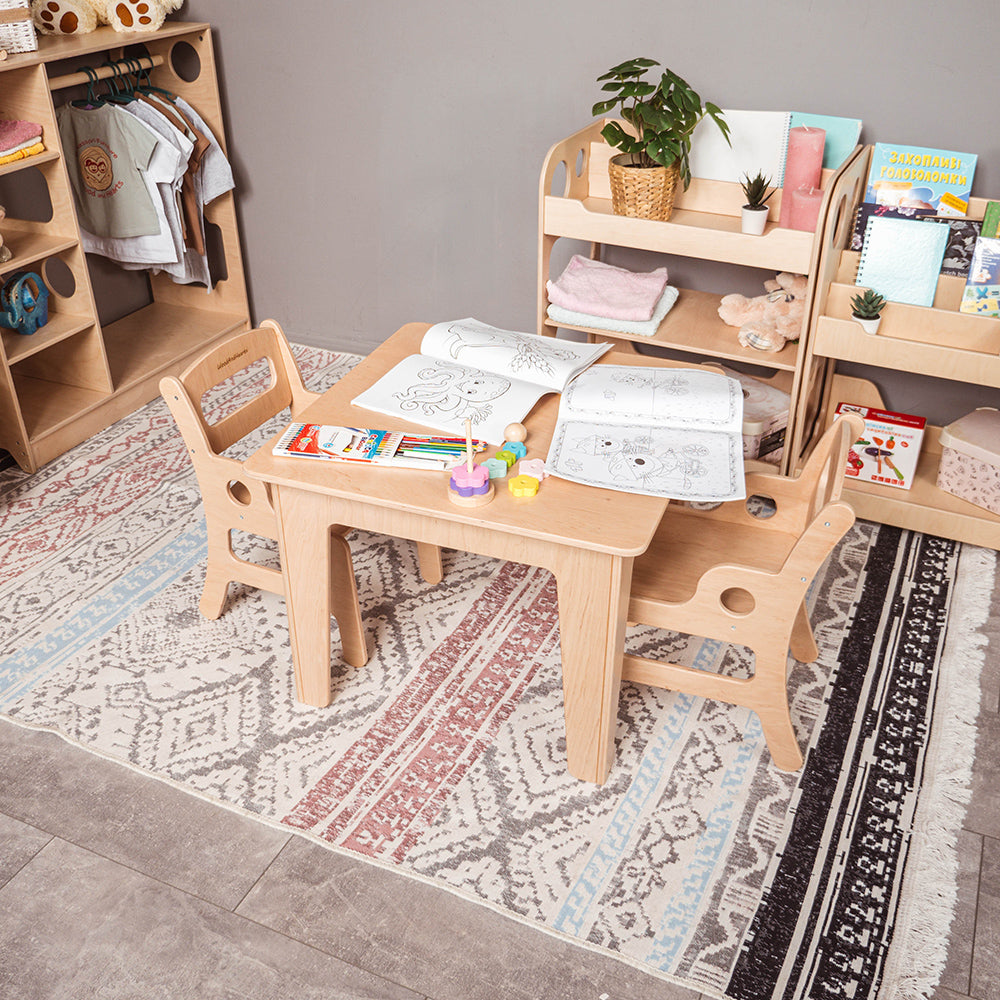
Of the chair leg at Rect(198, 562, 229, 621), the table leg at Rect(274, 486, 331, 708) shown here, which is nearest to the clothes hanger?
the chair leg at Rect(198, 562, 229, 621)

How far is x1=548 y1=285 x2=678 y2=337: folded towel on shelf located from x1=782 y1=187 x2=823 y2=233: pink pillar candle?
1.47ft

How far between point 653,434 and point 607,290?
44.4 inches

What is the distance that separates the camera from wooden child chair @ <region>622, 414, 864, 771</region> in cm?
180

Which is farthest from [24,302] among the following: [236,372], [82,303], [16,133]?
[236,372]

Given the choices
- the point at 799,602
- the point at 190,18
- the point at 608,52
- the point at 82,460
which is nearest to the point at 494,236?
the point at 608,52

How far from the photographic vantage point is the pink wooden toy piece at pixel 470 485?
1739 millimetres

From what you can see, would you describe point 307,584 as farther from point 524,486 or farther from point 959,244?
point 959,244

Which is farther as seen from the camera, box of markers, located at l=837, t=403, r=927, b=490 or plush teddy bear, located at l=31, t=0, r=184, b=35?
A: plush teddy bear, located at l=31, t=0, r=184, b=35

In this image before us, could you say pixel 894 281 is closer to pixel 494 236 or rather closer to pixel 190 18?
pixel 494 236

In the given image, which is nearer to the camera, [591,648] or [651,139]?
[591,648]

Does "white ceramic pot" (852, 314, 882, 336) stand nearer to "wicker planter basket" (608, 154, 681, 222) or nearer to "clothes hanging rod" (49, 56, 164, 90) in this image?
"wicker planter basket" (608, 154, 681, 222)

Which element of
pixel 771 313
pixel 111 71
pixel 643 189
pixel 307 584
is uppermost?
pixel 111 71

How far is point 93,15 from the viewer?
10.4ft

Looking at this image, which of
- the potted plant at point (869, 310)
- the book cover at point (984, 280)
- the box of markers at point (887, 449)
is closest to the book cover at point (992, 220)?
the book cover at point (984, 280)
